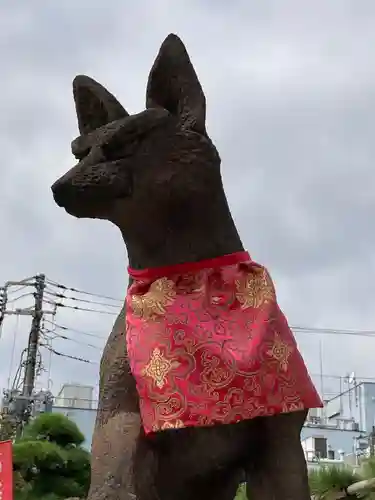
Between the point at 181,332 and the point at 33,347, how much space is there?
16.8 meters

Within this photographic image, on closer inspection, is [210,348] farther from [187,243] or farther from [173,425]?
[187,243]

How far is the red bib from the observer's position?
2309 millimetres

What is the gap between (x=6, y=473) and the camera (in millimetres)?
6570

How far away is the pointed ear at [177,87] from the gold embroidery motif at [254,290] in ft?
1.78

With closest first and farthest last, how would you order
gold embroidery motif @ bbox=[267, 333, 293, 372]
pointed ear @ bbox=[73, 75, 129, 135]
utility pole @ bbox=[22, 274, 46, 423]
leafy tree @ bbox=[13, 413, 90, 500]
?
gold embroidery motif @ bbox=[267, 333, 293, 372]
pointed ear @ bbox=[73, 75, 129, 135]
leafy tree @ bbox=[13, 413, 90, 500]
utility pole @ bbox=[22, 274, 46, 423]

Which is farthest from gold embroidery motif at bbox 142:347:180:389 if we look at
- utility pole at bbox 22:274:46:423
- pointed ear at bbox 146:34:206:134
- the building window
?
the building window

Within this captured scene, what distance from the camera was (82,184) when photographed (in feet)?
7.90

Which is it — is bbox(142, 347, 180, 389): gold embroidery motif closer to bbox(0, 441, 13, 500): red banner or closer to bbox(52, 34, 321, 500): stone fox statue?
bbox(52, 34, 321, 500): stone fox statue

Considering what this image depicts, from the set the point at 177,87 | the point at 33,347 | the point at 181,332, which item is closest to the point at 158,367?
the point at 181,332

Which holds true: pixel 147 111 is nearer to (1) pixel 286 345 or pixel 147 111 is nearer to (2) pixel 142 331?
(2) pixel 142 331

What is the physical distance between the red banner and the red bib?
4.53 metres

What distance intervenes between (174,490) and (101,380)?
433 millimetres

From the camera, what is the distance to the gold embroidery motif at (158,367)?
91.0 inches

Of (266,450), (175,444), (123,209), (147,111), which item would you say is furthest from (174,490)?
(147,111)
